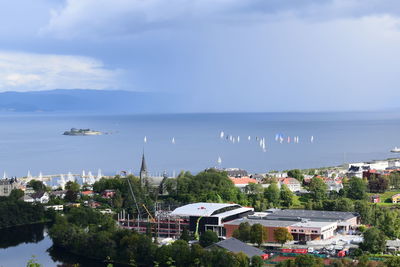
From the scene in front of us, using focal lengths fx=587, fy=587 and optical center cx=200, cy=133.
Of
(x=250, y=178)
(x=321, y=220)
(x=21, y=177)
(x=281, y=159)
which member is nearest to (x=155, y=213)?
(x=321, y=220)

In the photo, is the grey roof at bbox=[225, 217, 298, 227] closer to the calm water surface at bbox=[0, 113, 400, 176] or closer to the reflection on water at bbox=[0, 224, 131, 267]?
the reflection on water at bbox=[0, 224, 131, 267]

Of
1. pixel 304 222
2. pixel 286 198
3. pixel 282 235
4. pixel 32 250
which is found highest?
pixel 286 198

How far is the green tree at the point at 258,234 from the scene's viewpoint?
20891 mm

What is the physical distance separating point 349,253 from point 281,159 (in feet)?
128

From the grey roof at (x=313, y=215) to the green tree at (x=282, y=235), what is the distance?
2.83 meters

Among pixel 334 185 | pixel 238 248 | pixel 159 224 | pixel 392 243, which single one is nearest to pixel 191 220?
pixel 159 224

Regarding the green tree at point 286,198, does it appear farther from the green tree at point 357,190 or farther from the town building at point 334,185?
the town building at point 334,185

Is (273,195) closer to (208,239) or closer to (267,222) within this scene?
(267,222)

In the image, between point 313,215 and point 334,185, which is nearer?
point 313,215

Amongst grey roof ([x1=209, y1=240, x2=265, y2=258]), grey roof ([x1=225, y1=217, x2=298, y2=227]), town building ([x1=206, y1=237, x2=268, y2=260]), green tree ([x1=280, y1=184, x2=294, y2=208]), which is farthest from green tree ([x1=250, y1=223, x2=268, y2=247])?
green tree ([x1=280, y1=184, x2=294, y2=208])

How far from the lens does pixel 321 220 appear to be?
23.9 m

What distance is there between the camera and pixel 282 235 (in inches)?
827

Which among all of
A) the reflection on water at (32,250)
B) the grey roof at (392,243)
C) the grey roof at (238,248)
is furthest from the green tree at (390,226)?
the reflection on water at (32,250)

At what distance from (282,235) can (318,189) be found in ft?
35.1
